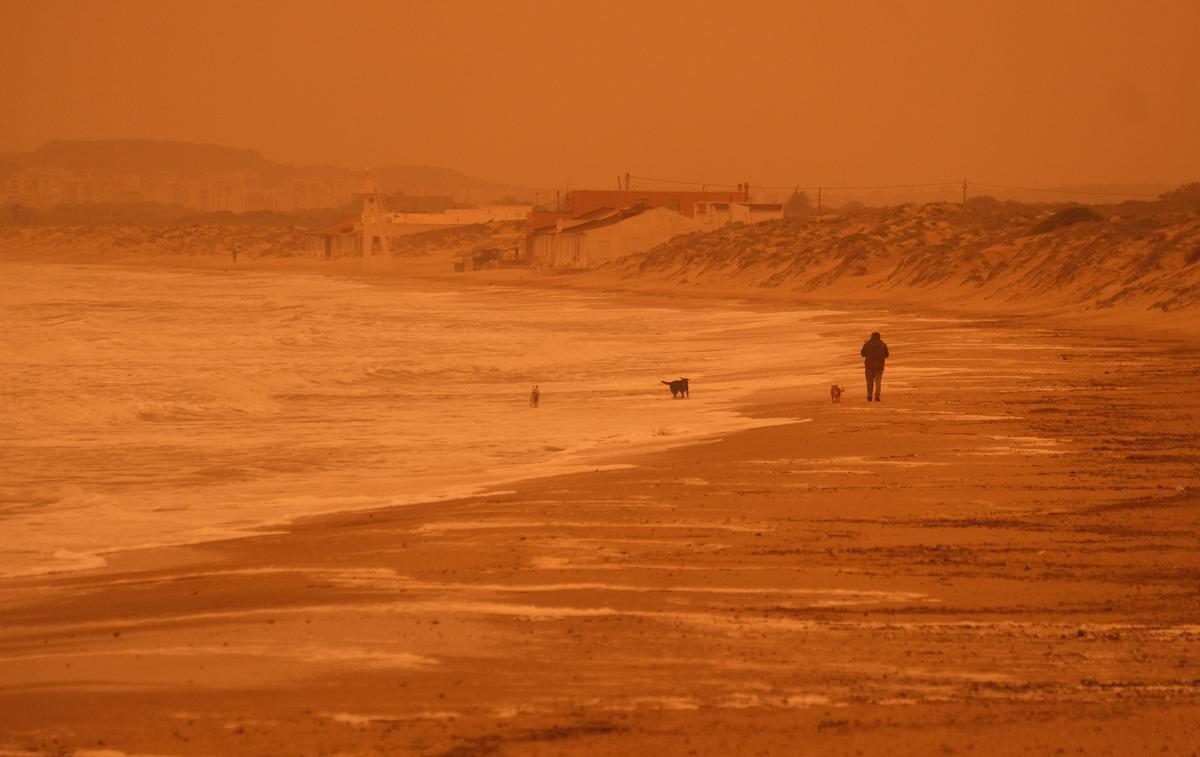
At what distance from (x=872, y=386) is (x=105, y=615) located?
10.7 metres

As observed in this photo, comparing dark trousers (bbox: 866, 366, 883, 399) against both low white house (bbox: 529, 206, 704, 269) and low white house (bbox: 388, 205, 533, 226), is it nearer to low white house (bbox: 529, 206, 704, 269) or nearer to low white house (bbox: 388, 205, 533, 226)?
low white house (bbox: 529, 206, 704, 269)

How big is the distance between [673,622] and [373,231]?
348 feet

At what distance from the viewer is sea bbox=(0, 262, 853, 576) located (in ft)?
37.8

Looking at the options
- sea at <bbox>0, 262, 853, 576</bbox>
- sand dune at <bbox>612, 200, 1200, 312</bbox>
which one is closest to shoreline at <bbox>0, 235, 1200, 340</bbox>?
sand dune at <bbox>612, 200, 1200, 312</bbox>

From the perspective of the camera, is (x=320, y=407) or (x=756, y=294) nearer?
(x=320, y=407)

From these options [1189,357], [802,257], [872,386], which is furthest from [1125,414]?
[802,257]

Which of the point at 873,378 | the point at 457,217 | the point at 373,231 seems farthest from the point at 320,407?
the point at 457,217

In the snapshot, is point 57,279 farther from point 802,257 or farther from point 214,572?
point 214,572

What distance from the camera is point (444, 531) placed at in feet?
31.9

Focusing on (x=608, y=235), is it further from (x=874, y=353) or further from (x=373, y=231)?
(x=874, y=353)

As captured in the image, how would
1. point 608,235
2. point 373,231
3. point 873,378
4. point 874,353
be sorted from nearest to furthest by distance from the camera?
point 874,353 < point 873,378 < point 608,235 < point 373,231

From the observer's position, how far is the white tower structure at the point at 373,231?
10244 centimetres

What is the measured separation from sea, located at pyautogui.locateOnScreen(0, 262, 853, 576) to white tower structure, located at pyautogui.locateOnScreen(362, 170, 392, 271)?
60101mm

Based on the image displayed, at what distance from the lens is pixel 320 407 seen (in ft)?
62.8
